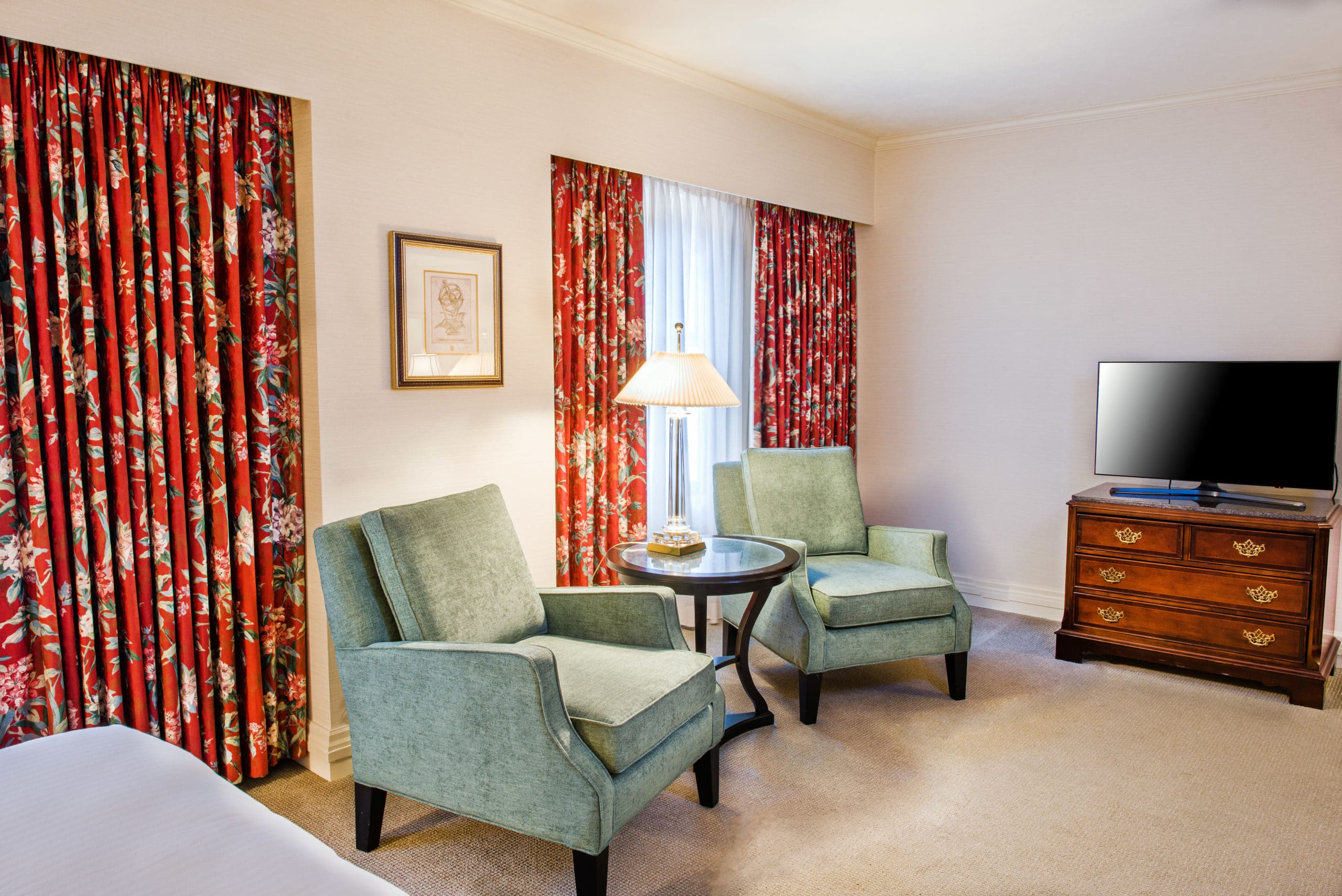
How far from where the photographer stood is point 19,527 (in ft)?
7.44

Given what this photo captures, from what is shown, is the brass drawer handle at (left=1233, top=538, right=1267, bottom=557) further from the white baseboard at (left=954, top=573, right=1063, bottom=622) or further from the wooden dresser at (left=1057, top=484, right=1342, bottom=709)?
the white baseboard at (left=954, top=573, right=1063, bottom=622)

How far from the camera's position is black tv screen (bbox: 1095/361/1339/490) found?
3.64 m

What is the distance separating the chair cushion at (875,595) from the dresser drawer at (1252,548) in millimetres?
1097

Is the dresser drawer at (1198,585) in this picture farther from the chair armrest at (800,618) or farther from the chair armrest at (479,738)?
the chair armrest at (479,738)

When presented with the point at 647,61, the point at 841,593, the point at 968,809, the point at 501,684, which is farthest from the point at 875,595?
the point at 647,61

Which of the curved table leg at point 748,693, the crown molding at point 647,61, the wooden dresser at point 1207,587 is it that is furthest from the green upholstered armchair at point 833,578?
the crown molding at point 647,61

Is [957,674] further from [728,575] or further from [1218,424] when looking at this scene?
[1218,424]

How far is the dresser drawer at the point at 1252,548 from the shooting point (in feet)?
11.3

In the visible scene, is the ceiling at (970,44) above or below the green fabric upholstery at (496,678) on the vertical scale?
above

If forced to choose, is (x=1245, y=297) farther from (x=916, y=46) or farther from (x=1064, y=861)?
(x=1064, y=861)

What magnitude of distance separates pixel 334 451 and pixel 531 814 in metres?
1.30

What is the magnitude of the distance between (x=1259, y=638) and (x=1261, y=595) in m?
0.18

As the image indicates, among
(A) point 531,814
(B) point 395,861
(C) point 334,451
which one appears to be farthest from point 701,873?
(C) point 334,451

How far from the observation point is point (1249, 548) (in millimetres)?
3547
